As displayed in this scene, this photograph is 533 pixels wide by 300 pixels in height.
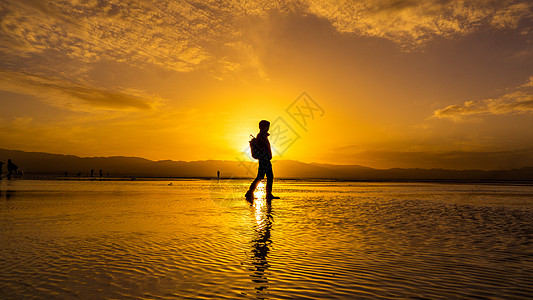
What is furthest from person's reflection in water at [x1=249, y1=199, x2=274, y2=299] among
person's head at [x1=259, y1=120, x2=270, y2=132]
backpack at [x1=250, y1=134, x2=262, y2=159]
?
person's head at [x1=259, y1=120, x2=270, y2=132]

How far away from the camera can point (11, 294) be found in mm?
4352

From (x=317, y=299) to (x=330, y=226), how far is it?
20.3 feet

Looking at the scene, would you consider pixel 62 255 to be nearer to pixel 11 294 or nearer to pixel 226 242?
pixel 11 294

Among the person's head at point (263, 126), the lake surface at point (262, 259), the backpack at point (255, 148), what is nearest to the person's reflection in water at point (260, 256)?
the lake surface at point (262, 259)

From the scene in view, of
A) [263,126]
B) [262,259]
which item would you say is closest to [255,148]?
[263,126]

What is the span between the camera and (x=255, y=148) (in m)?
17.5

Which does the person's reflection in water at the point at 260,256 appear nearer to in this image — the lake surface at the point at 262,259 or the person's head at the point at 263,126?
the lake surface at the point at 262,259

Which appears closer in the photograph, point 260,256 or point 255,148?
point 260,256

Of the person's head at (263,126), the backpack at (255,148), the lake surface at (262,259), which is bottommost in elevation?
the lake surface at (262,259)

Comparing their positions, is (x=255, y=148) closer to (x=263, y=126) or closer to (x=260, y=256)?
(x=263, y=126)

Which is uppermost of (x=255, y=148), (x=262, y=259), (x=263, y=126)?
(x=263, y=126)

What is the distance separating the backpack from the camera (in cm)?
1733

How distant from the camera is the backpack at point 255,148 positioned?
1733 cm

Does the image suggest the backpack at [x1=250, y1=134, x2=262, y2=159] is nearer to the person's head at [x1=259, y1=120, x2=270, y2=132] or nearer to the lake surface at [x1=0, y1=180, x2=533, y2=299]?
the person's head at [x1=259, y1=120, x2=270, y2=132]
